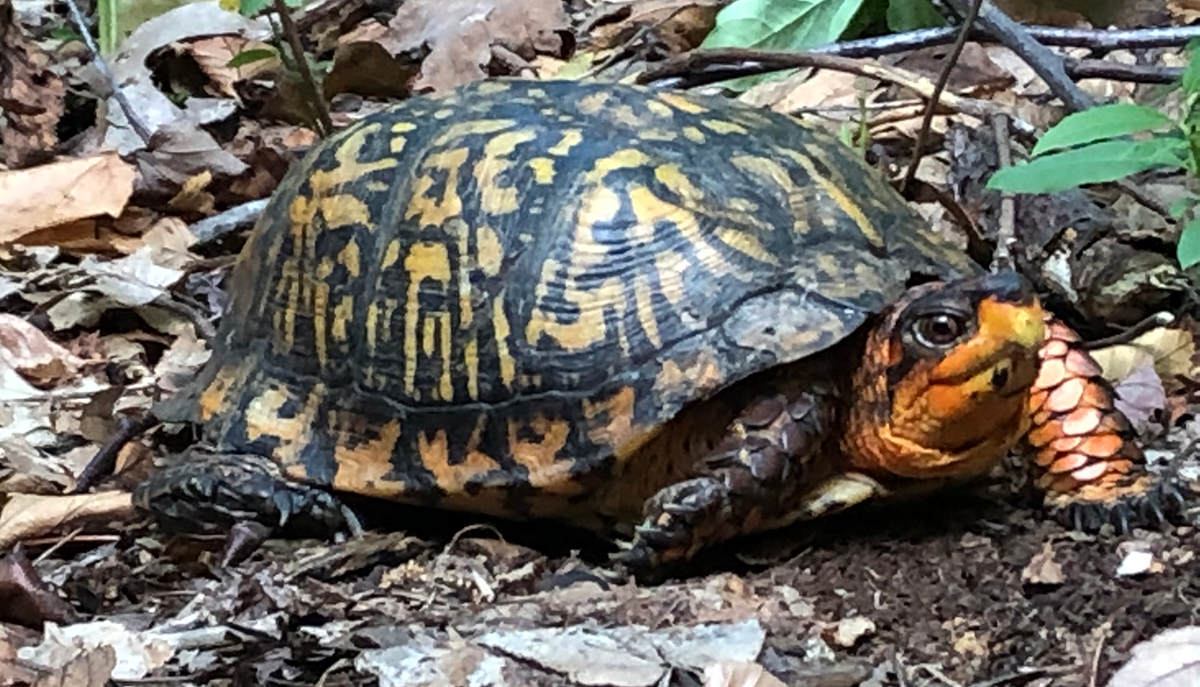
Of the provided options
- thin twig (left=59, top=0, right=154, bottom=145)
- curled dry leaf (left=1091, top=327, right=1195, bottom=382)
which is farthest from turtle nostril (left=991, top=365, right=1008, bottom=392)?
thin twig (left=59, top=0, right=154, bottom=145)

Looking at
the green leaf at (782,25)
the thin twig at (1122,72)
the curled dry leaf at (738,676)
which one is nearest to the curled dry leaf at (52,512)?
the curled dry leaf at (738,676)

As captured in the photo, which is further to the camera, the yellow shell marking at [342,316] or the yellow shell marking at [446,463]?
the yellow shell marking at [342,316]

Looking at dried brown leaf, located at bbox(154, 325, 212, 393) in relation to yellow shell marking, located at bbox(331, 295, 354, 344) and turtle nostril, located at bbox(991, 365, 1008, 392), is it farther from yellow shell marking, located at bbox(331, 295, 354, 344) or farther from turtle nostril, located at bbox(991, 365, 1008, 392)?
turtle nostril, located at bbox(991, 365, 1008, 392)

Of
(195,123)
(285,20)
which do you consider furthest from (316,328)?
(195,123)

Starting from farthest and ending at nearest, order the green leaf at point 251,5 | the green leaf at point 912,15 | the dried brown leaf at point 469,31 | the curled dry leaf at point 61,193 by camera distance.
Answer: the dried brown leaf at point 469,31 < the green leaf at point 912,15 < the curled dry leaf at point 61,193 < the green leaf at point 251,5

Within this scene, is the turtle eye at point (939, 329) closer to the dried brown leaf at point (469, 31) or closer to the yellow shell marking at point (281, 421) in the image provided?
the yellow shell marking at point (281, 421)

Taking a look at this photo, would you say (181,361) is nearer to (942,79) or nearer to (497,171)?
(497,171)

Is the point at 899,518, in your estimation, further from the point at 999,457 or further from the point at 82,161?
the point at 82,161
